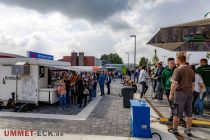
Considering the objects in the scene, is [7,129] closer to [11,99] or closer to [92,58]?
[11,99]

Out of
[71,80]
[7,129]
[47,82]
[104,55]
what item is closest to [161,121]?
[7,129]

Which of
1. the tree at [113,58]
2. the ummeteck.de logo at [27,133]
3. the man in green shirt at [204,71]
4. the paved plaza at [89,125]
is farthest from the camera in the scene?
the tree at [113,58]

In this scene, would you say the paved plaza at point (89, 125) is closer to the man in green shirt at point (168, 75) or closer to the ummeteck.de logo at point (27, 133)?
the ummeteck.de logo at point (27, 133)

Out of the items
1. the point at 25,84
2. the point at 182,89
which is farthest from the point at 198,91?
the point at 25,84

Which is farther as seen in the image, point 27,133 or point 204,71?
point 204,71

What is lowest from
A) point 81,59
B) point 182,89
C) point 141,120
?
point 141,120

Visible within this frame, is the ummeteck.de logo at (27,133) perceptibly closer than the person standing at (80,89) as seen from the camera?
Yes

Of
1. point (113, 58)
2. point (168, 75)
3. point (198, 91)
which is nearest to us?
point (198, 91)

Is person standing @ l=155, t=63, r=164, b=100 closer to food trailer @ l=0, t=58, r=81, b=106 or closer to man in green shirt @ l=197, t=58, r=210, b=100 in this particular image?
man in green shirt @ l=197, t=58, r=210, b=100

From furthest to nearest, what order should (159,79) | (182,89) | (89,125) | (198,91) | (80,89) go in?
(159,79)
(80,89)
(198,91)
(89,125)
(182,89)

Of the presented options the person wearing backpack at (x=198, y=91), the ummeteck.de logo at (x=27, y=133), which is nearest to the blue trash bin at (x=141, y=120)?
the ummeteck.de logo at (x=27, y=133)

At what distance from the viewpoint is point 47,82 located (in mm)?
13266

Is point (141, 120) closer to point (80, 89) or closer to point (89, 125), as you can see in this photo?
point (89, 125)

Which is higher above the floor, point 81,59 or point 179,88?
point 81,59
